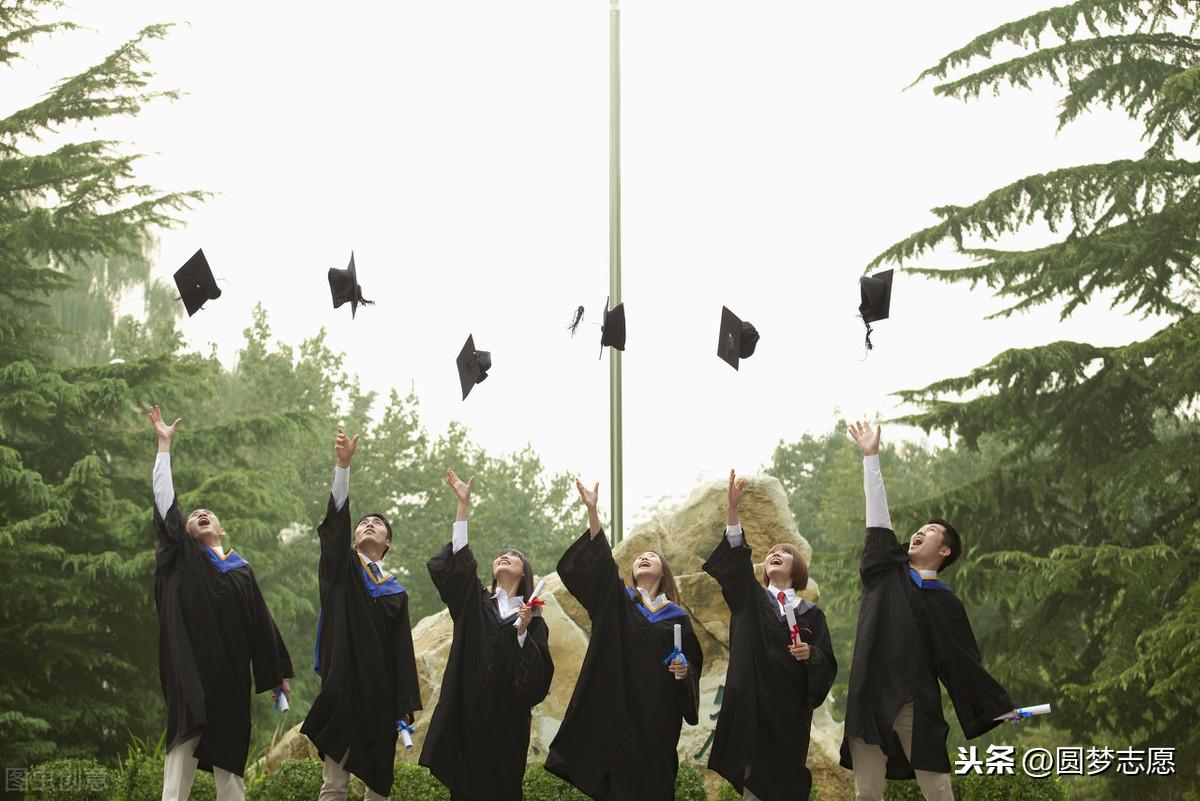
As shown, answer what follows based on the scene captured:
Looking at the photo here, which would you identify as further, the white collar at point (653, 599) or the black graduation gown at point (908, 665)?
the white collar at point (653, 599)

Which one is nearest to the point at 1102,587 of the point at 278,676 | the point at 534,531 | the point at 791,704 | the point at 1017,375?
the point at 1017,375

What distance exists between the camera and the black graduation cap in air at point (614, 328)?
303 inches

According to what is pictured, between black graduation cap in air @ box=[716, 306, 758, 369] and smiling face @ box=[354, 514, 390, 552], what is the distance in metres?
2.29

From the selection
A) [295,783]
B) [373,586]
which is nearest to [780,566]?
[373,586]

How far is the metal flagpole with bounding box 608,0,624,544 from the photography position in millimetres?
9188

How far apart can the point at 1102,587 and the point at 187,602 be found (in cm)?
973

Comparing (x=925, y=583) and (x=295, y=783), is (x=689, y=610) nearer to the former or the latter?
(x=295, y=783)

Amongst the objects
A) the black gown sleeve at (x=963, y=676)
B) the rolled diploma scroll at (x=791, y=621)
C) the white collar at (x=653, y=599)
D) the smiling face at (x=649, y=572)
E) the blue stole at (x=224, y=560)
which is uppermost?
the blue stole at (x=224, y=560)

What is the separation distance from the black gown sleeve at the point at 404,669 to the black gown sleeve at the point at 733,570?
Answer: 4.95 ft

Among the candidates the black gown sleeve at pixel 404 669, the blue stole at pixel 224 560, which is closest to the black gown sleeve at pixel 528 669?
the black gown sleeve at pixel 404 669

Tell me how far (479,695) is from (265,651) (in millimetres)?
1061

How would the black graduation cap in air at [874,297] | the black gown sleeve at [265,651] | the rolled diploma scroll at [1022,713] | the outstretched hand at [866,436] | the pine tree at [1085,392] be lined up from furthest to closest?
the pine tree at [1085,392], the black graduation cap in air at [874,297], the black gown sleeve at [265,651], the outstretched hand at [866,436], the rolled diploma scroll at [1022,713]

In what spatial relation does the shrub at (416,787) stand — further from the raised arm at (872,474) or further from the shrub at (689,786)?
the raised arm at (872,474)

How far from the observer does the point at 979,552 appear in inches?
539
